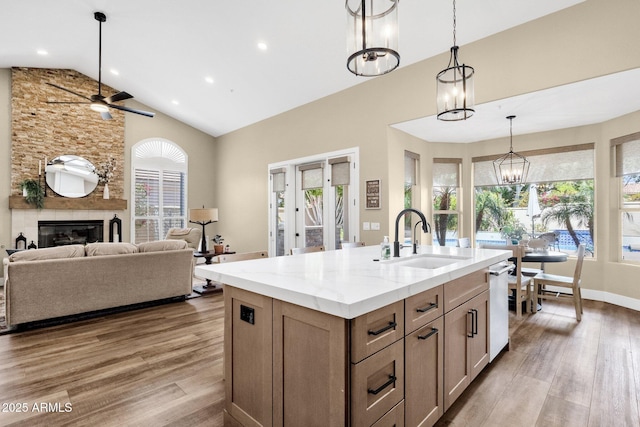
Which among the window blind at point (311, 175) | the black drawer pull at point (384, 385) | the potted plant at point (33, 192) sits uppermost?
the window blind at point (311, 175)

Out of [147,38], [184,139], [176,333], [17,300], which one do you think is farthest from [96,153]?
[176,333]

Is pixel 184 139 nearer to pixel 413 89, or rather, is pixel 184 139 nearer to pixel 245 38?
pixel 245 38

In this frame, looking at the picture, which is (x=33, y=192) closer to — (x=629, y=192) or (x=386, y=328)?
(x=386, y=328)

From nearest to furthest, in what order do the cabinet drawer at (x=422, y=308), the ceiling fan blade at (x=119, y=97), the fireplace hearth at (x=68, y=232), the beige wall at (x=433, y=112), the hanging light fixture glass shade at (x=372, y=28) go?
the cabinet drawer at (x=422, y=308) → the hanging light fixture glass shade at (x=372, y=28) → the beige wall at (x=433, y=112) → the ceiling fan blade at (x=119, y=97) → the fireplace hearth at (x=68, y=232)

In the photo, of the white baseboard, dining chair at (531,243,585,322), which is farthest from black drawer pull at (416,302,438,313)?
the white baseboard

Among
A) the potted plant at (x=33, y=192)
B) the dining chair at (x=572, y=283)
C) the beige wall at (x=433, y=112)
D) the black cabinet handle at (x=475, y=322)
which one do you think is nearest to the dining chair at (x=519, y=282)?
the dining chair at (x=572, y=283)

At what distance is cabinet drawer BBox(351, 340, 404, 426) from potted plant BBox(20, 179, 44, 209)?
23.8 ft

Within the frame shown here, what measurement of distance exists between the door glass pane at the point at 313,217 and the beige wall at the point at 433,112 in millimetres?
771

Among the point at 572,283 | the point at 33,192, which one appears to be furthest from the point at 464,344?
the point at 33,192

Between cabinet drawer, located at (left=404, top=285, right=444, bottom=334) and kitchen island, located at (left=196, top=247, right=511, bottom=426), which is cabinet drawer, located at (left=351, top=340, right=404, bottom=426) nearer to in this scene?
kitchen island, located at (left=196, top=247, right=511, bottom=426)

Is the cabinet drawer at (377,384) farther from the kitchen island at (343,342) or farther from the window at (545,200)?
the window at (545,200)

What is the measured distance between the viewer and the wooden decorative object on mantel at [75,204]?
5945 millimetres

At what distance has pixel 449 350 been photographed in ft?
6.31

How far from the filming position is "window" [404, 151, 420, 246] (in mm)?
Result: 5332
